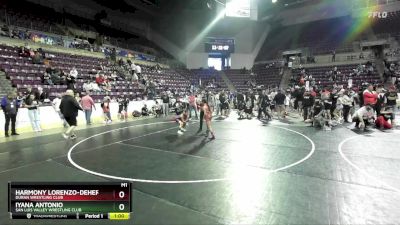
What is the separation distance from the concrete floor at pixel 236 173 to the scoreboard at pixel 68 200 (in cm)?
104

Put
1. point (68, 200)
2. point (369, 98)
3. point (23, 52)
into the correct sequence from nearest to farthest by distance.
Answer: point (68, 200) < point (369, 98) < point (23, 52)

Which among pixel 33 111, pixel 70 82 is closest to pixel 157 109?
pixel 70 82

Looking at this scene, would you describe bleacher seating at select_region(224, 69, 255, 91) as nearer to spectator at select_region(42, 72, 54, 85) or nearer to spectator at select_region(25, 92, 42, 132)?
spectator at select_region(42, 72, 54, 85)

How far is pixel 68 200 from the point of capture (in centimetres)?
310

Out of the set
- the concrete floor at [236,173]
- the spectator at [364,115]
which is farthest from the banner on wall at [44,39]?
the spectator at [364,115]

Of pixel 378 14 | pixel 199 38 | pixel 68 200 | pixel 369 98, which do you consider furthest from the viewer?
pixel 199 38

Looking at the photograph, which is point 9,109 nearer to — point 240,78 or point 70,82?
point 70,82

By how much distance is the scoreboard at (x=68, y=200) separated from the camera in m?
3.07

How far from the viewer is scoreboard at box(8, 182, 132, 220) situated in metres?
3.07

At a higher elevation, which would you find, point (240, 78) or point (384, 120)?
point (240, 78)

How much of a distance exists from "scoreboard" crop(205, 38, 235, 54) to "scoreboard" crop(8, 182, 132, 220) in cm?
3848

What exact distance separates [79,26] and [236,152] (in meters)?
30.2

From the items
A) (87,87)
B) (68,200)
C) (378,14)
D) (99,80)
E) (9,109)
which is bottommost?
(68,200)

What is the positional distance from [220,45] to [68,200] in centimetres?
3934
